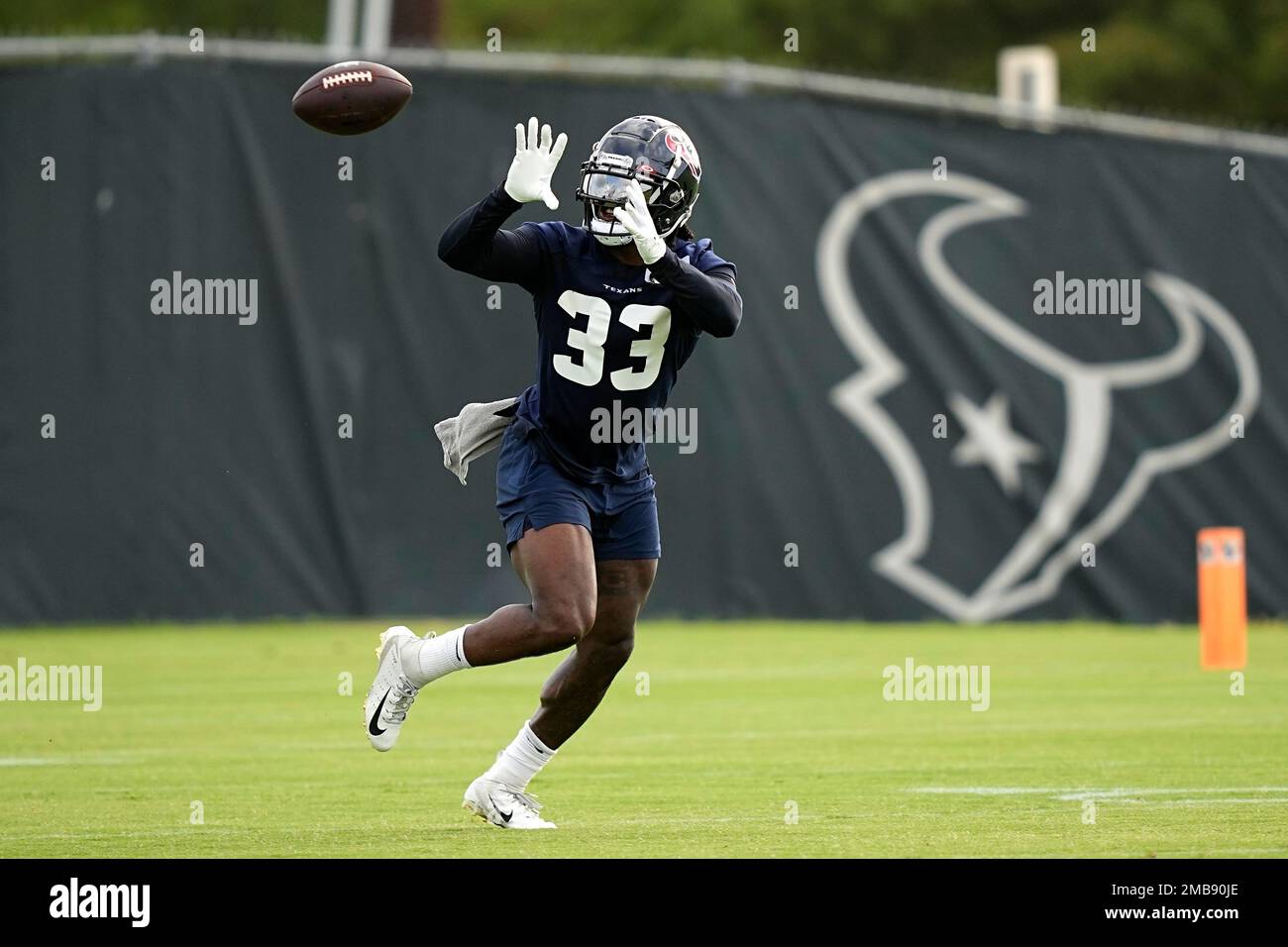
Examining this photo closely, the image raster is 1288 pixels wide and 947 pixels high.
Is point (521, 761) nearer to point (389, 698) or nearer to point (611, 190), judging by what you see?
point (389, 698)

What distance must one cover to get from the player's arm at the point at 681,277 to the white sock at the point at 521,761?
1659mm

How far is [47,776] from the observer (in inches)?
353

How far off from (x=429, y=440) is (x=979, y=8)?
21177mm

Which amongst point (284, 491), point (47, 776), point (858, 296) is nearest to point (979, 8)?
point (858, 296)

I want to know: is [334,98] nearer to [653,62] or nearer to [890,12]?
[653,62]

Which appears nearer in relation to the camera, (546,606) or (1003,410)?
(546,606)

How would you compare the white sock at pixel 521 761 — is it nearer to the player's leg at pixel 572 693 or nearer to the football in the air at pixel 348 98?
the player's leg at pixel 572 693

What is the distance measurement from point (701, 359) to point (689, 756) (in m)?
7.41

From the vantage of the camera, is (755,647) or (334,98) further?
(755,647)

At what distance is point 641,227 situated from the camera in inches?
287

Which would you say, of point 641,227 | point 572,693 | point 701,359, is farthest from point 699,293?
point 701,359

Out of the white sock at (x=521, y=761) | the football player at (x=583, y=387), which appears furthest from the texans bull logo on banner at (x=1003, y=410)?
the white sock at (x=521, y=761)
